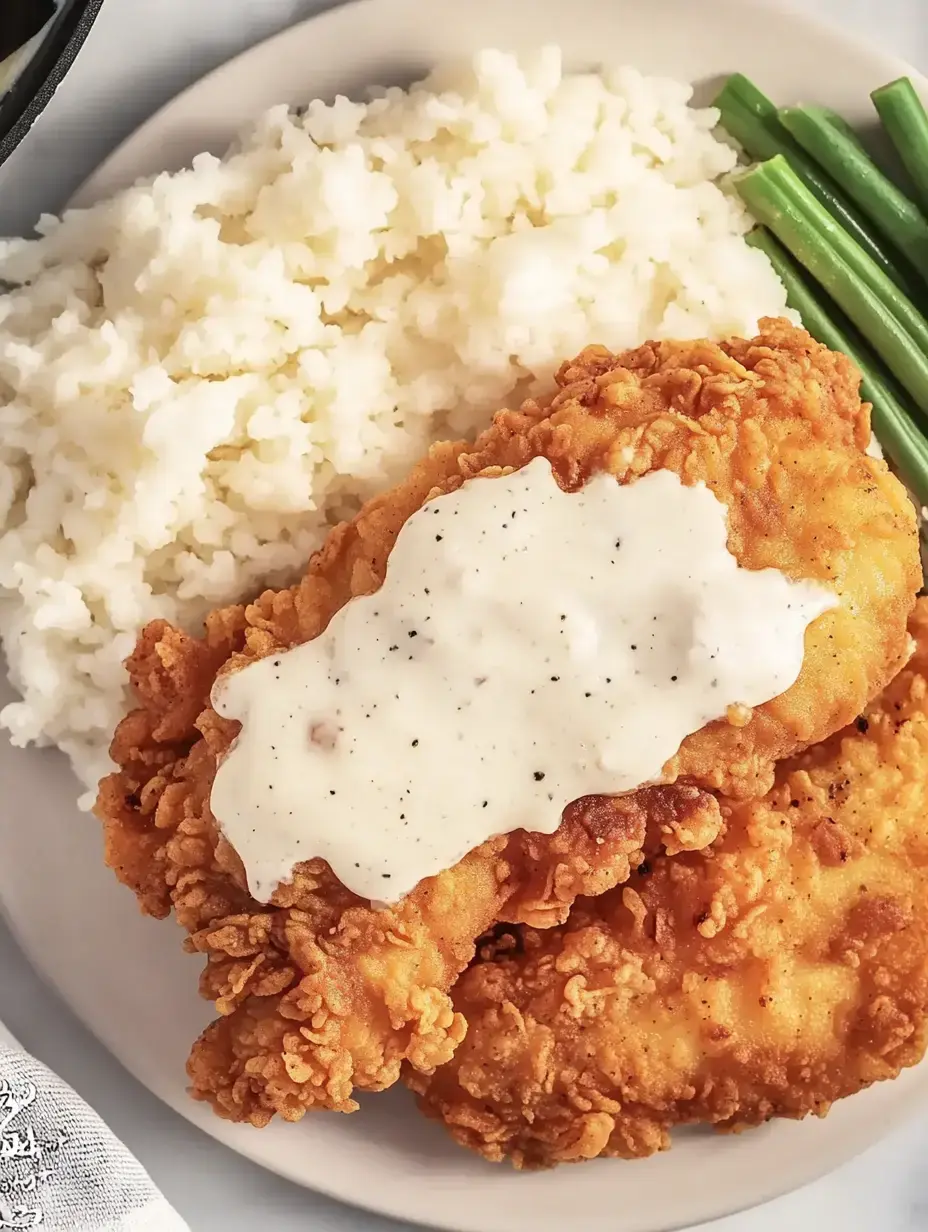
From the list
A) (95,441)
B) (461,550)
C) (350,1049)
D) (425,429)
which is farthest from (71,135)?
(350,1049)

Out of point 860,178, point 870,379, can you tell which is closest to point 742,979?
point 870,379

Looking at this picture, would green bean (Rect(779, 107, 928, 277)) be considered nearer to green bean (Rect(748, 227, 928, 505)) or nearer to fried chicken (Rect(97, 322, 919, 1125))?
green bean (Rect(748, 227, 928, 505))

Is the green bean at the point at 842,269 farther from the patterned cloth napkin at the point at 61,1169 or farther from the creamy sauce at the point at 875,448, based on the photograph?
the patterned cloth napkin at the point at 61,1169

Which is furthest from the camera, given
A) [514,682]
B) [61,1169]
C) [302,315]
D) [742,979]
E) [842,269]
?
[842,269]

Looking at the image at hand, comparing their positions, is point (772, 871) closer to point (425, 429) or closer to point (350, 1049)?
point (350, 1049)

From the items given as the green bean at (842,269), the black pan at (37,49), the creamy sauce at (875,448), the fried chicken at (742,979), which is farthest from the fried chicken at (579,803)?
the black pan at (37,49)

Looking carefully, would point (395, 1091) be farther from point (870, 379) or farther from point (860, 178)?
point (860, 178)

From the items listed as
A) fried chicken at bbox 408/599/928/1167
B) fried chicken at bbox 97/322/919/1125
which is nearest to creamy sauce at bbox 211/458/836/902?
fried chicken at bbox 97/322/919/1125
